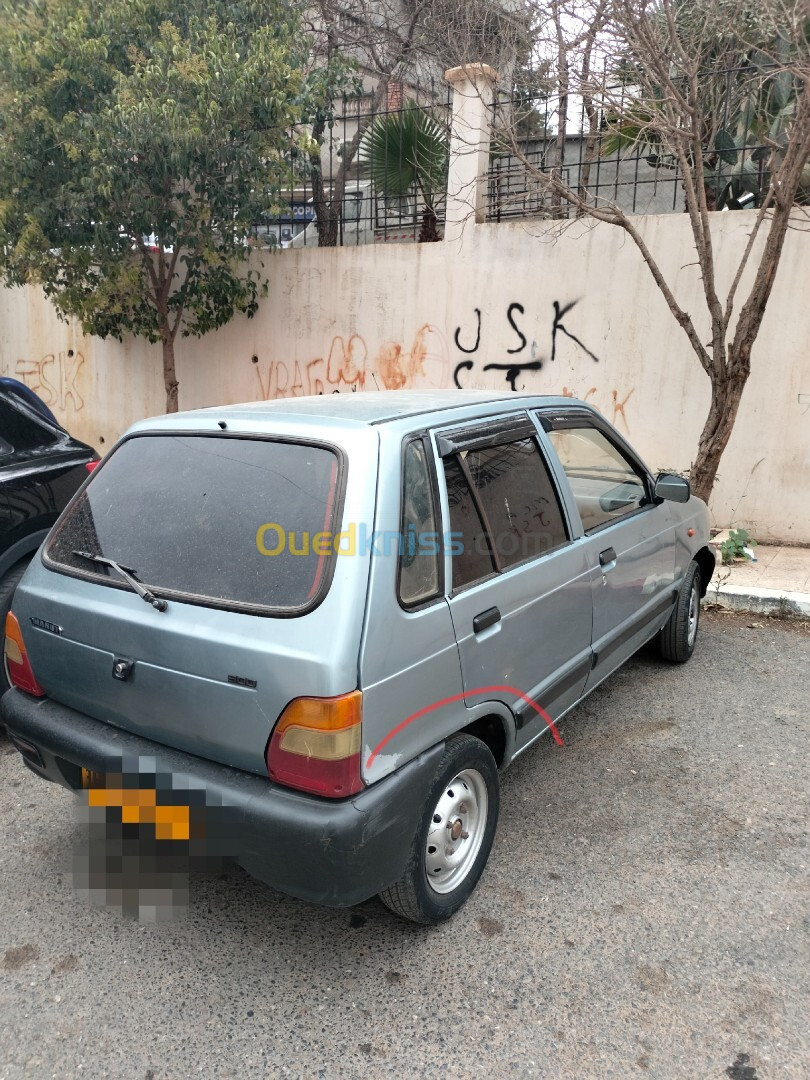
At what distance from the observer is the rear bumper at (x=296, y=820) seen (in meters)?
2.07

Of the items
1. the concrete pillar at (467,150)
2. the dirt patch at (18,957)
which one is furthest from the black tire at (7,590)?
the concrete pillar at (467,150)

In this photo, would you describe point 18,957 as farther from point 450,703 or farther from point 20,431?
point 20,431

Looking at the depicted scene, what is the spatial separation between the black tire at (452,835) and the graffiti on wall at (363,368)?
5827 millimetres

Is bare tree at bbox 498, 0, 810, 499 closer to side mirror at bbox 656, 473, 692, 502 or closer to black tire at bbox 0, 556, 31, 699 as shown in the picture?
side mirror at bbox 656, 473, 692, 502

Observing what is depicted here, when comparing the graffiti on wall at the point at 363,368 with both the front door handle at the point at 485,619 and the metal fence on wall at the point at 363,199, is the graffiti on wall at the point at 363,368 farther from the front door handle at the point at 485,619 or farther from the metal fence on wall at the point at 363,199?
the front door handle at the point at 485,619

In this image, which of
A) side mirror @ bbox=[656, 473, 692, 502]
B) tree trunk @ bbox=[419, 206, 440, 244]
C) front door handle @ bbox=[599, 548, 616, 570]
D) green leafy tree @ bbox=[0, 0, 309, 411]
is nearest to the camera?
front door handle @ bbox=[599, 548, 616, 570]

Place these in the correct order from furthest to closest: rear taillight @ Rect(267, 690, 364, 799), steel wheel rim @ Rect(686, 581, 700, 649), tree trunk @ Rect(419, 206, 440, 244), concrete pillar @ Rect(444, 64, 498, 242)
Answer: tree trunk @ Rect(419, 206, 440, 244)
concrete pillar @ Rect(444, 64, 498, 242)
steel wheel rim @ Rect(686, 581, 700, 649)
rear taillight @ Rect(267, 690, 364, 799)

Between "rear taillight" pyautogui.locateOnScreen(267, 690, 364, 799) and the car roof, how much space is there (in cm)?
87

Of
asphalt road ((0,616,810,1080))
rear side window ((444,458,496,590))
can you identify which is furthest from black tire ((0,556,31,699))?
rear side window ((444,458,496,590))

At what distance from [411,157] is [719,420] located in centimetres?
454

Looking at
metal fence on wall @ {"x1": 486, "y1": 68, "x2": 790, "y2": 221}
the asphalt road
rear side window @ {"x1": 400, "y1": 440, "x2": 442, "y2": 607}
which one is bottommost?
the asphalt road

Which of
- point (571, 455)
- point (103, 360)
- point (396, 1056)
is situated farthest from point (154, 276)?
point (396, 1056)

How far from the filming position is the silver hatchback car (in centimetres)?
211

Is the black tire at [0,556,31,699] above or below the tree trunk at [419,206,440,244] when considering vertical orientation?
below
